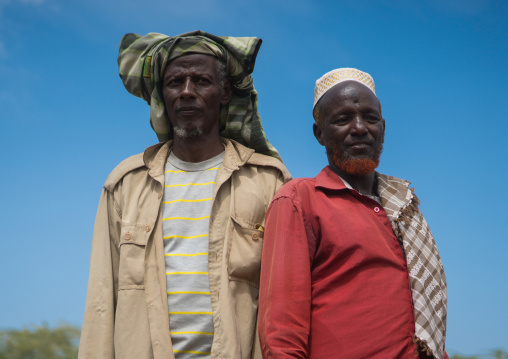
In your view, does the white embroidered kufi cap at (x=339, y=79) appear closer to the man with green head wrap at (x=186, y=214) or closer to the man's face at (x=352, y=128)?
the man's face at (x=352, y=128)

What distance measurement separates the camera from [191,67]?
4020 millimetres

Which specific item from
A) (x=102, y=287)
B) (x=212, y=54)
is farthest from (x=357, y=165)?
(x=102, y=287)

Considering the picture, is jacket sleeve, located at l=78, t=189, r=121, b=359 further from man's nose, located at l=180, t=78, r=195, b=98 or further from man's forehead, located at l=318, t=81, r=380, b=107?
man's forehead, located at l=318, t=81, r=380, b=107

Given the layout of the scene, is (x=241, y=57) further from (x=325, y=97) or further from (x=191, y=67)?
(x=325, y=97)

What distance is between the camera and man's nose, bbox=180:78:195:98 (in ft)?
12.9

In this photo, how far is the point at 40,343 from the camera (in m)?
11.2

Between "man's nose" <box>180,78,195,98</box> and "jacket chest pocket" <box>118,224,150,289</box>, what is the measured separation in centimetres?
96

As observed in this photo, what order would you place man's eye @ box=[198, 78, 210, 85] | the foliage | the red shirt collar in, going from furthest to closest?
the foliage, man's eye @ box=[198, 78, 210, 85], the red shirt collar

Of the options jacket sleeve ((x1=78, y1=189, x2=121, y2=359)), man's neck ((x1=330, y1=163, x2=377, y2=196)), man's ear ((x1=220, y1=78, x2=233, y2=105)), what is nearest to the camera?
man's neck ((x1=330, y1=163, x2=377, y2=196))

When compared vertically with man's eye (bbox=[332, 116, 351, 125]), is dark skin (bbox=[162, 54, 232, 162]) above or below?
above

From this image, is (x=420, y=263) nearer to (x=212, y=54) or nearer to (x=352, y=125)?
(x=352, y=125)

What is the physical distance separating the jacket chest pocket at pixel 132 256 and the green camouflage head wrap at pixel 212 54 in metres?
0.86

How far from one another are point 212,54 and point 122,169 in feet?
3.46

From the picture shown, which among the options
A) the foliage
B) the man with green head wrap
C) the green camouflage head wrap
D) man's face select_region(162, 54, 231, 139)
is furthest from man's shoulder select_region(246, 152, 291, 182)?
the foliage
